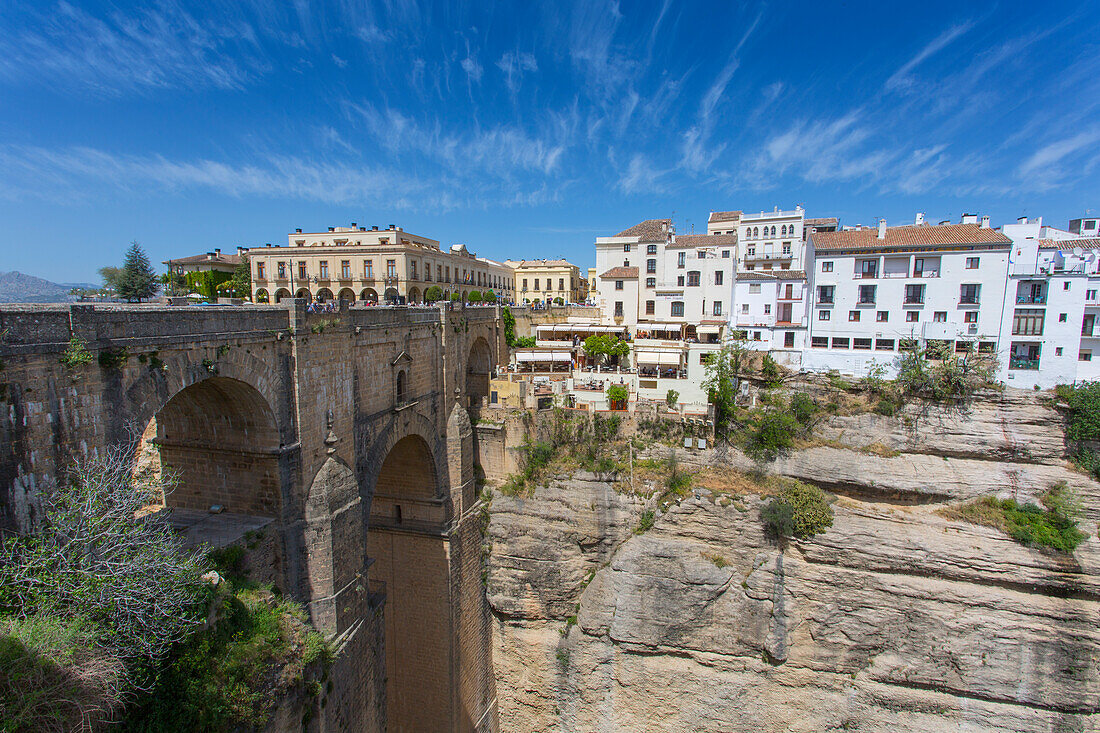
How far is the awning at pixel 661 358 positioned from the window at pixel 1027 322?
14.8 meters

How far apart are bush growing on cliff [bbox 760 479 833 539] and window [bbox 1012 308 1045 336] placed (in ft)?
43.3

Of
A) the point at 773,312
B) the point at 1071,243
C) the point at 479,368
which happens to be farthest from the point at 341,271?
the point at 1071,243

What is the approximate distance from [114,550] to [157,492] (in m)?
1.31

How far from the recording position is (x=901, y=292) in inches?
949

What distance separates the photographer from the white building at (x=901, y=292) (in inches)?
897

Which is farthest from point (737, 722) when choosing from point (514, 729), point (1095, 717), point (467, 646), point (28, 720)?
point (28, 720)

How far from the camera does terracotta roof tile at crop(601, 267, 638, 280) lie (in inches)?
1281

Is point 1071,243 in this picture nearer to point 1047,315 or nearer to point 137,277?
point 1047,315

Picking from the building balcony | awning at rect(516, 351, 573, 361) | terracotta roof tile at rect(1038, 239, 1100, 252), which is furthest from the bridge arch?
terracotta roof tile at rect(1038, 239, 1100, 252)

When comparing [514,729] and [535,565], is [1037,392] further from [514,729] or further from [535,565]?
[514,729]

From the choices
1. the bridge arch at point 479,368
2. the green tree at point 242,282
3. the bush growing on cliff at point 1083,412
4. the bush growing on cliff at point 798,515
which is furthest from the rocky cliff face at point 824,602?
the green tree at point 242,282

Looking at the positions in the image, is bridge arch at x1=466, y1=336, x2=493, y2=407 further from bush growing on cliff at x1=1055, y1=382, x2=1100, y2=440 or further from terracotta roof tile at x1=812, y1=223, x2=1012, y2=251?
bush growing on cliff at x1=1055, y1=382, x2=1100, y2=440

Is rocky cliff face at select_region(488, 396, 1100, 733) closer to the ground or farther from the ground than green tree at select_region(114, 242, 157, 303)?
closer to the ground

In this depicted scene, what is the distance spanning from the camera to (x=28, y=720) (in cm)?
512
